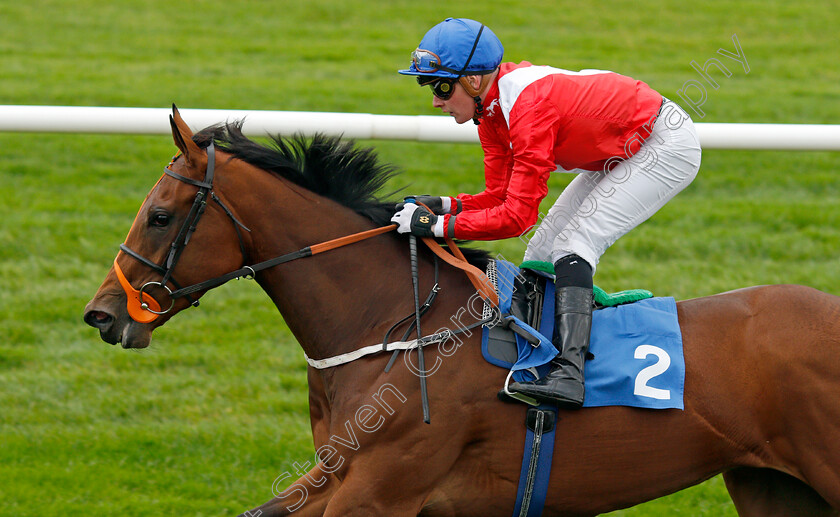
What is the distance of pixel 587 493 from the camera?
3305mm

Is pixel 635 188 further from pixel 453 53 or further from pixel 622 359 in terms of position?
pixel 453 53

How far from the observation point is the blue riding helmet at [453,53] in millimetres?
3289

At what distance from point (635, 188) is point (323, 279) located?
1.17 m

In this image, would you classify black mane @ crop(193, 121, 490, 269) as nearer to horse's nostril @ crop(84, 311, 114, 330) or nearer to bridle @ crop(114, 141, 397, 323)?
bridle @ crop(114, 141, 397, 323)

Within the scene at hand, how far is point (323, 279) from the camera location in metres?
3.29

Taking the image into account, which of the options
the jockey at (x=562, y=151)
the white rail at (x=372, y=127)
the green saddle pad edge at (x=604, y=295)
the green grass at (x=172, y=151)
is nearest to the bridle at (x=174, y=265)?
the jockey at (x=562, y=151)

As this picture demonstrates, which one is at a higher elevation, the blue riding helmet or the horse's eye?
the blue riding helmet

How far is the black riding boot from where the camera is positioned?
124 inches

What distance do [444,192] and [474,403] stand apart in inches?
192

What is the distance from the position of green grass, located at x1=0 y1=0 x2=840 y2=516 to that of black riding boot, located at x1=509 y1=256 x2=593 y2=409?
1.52m

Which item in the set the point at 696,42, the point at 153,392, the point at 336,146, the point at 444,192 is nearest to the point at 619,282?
the point at 444,192

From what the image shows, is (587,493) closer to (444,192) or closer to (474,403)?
(474,403)

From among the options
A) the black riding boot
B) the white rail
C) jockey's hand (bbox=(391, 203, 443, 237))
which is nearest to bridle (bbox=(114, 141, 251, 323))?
jockey's hand (bbox=(391, 203, 443, 237))

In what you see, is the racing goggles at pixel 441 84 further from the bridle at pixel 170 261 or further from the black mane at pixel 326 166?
the bridle at pixel 170 261
